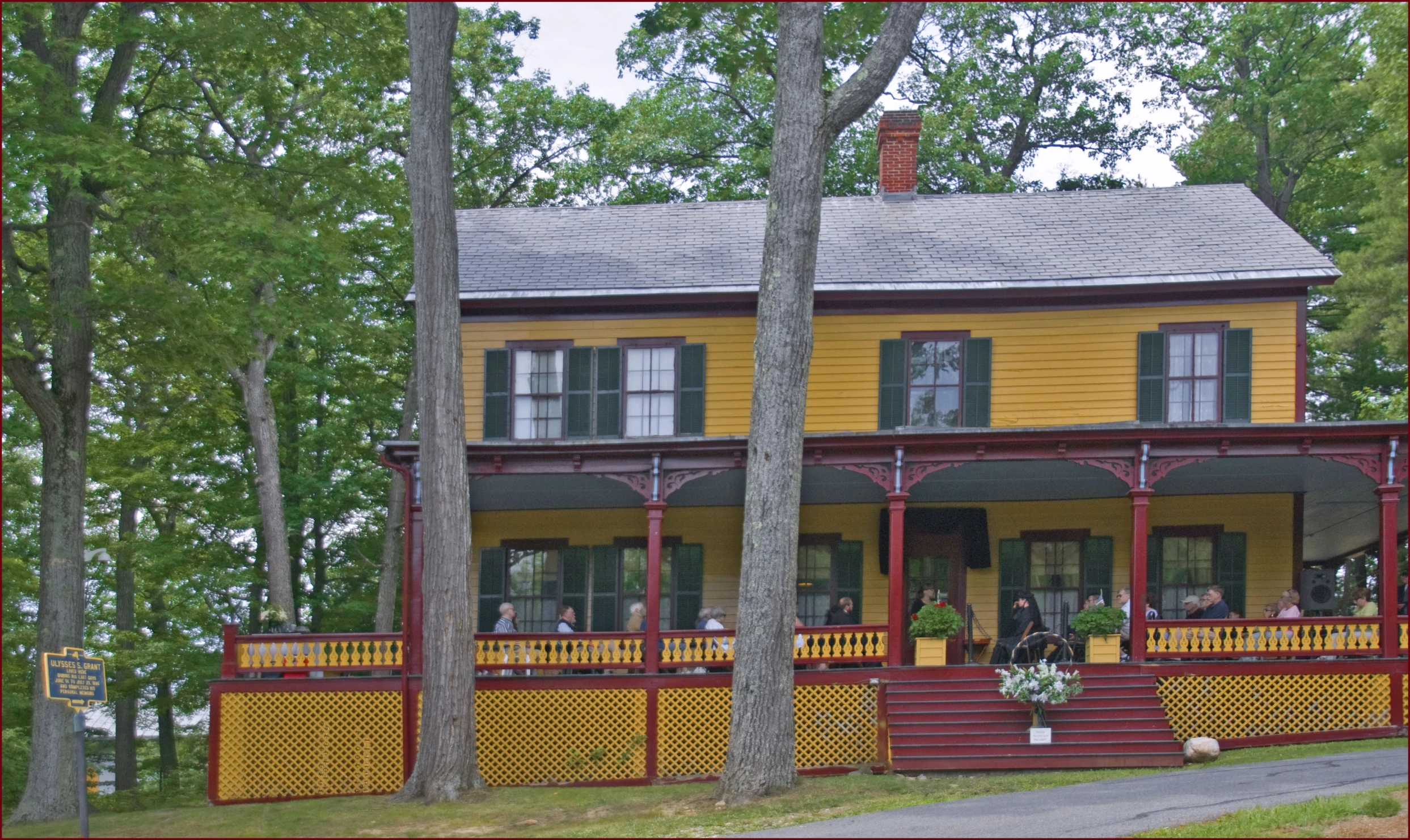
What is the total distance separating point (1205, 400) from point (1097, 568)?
2998 millimetres

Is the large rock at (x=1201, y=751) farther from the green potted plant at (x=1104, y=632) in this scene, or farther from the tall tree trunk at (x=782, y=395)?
the tall tree trunk at (x=782, y=395)

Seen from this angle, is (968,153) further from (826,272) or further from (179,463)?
(179,463)

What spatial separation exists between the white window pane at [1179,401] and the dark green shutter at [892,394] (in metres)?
3.95

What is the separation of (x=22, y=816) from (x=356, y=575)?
49.6 ft

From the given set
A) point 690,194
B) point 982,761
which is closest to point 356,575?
point 690,194

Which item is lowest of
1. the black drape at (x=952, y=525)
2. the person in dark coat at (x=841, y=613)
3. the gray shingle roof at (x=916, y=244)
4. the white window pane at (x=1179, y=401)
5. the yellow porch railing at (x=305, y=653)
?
the yellow porch railing at (x=305, y=653)

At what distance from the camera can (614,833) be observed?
14867 millimetres

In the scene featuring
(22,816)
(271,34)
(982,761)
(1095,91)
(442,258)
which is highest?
(1095,91)

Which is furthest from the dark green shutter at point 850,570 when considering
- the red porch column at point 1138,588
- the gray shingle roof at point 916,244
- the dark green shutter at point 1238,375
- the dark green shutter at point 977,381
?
the dark green shutter at point 1238,375

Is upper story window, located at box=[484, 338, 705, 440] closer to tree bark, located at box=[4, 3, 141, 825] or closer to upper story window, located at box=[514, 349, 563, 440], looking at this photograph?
upper story window, located at box=[514, 349, 563, 440]

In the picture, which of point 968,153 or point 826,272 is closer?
point 826,272

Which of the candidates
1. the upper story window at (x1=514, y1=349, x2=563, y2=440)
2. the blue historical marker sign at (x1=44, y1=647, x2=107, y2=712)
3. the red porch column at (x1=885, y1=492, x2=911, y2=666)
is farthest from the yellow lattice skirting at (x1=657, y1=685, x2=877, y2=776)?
the blue historical marker sign at (x1=44, y1=647, x2=107, y2=712)

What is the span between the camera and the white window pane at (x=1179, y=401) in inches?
871

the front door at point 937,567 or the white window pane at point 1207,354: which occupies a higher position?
the white window pane at point 1207,354
